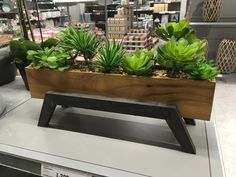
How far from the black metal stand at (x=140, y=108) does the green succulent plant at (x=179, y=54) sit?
10 cm

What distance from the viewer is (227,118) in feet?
5.33

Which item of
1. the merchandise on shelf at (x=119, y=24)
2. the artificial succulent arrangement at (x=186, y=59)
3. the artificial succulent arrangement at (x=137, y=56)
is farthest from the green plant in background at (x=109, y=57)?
the merchandise on shelf at (x=119, y=24)

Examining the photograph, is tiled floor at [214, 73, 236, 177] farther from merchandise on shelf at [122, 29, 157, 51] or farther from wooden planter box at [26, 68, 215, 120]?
merchandise on shelf at [122, 29, 157, 51]

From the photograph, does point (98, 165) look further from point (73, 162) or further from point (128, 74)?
point (128, 74)

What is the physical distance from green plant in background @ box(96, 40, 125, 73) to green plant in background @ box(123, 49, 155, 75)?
30mm

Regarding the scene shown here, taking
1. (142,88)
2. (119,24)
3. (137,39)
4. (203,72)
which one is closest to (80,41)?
(142,88)

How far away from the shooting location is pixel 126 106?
21.6 inches

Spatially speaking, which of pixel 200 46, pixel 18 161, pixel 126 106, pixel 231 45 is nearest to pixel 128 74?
pixel 126 106

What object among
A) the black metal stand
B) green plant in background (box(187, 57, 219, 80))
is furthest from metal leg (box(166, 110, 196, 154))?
green plant in background (box(187, 57, 219, 80))

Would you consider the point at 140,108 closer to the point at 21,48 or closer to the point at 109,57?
the point at 109,57

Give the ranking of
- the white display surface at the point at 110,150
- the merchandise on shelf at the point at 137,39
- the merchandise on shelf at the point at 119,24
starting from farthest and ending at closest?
1. the merchandise on shelf at the point at 119,24
2. the merchandise on shelf at the point at 137,39
3. the white display surface at the point at 110,150

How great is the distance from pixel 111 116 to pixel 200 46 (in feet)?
1.15

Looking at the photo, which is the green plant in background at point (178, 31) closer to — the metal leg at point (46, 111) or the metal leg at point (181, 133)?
the metal leg at point (181, 133)

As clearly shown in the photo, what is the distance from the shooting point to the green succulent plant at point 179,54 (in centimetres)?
50
